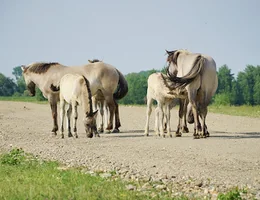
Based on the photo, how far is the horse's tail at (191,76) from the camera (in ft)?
54.6

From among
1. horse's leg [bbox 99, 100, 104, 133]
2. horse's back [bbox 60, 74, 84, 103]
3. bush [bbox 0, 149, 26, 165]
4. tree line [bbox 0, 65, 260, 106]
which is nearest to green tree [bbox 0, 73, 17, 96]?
tree line [bbox 0, 65, 260, 106]

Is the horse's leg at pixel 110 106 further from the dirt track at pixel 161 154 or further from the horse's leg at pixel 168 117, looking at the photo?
the horse's leg at pixel 168 117

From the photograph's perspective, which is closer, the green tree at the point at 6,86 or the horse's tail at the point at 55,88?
the horse's tail at the point at 55,88

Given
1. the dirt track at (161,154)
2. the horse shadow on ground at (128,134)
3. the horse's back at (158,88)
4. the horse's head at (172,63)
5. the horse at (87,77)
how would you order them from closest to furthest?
the dirt track at (161,154) → the horse's back at (158,88) → the horse's head at (172,63) → the horse shadow on ground at (128,134) → the horse at (87,77)

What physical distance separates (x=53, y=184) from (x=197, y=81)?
829 cm

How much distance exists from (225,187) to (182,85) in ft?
25.1

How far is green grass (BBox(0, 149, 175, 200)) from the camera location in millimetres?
8384

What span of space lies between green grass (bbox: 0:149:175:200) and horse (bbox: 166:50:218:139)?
593 centimetres

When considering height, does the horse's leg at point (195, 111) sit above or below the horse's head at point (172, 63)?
below

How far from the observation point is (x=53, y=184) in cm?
931

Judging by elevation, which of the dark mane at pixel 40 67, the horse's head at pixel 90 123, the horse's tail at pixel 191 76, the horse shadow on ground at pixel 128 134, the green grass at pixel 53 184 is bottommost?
the green grass at pixel 53 184

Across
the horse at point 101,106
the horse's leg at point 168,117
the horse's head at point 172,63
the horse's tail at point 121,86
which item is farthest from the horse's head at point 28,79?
the horse's leg at point 168,117

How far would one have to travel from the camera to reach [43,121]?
1028 inches

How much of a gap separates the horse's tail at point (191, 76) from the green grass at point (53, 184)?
5.90m
